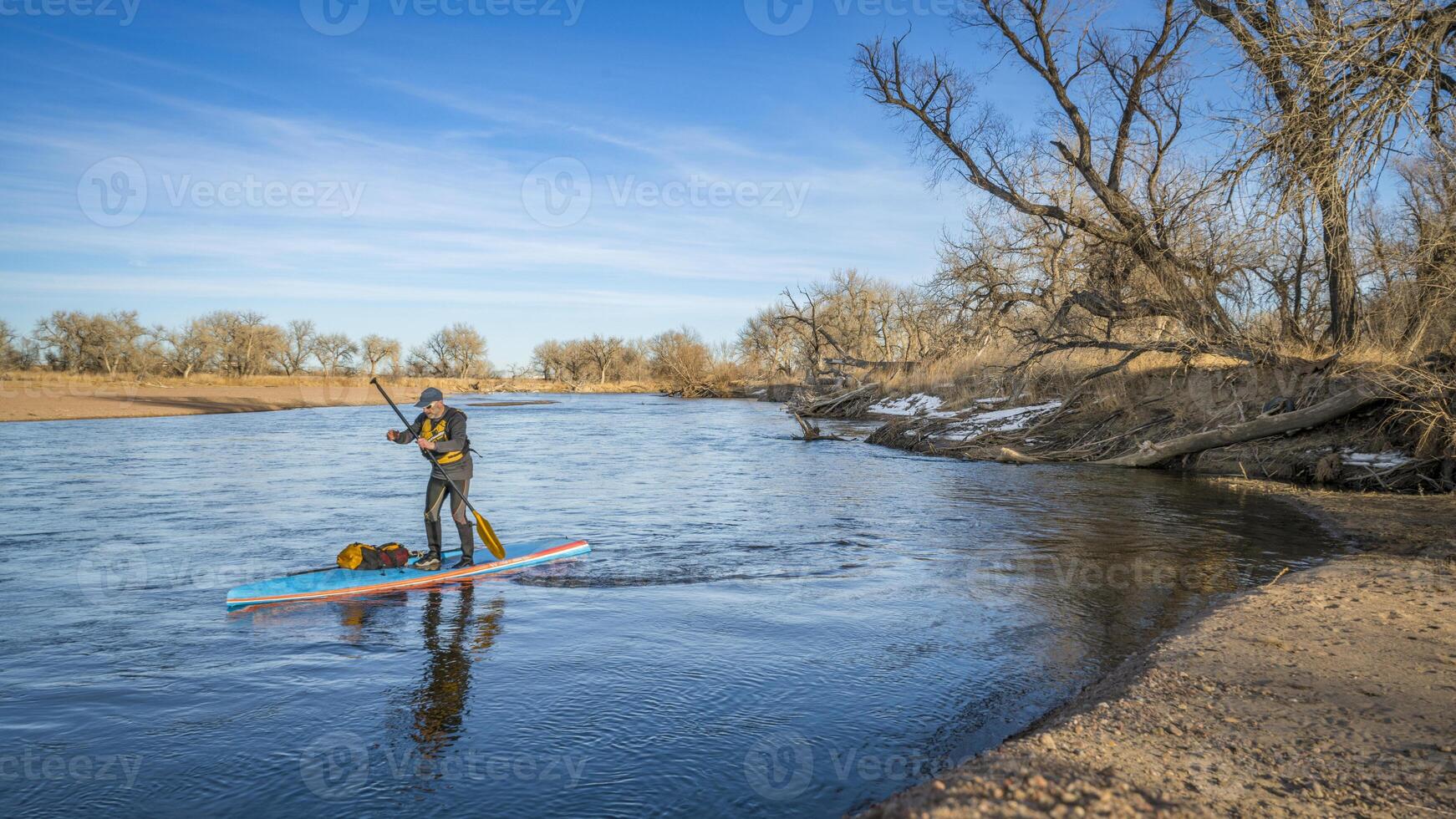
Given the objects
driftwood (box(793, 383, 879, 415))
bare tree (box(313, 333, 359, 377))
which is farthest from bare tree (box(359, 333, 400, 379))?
driftwood (box(793, 383, 879, 415))

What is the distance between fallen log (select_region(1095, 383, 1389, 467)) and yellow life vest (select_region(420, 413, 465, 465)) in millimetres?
14599

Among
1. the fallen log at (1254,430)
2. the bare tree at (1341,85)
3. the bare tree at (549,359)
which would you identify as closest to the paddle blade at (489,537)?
the bare tree at (1341,85)

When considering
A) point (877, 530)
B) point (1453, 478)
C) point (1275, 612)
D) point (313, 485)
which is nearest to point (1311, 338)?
point (1453, 478)

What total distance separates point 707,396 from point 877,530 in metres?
61.4

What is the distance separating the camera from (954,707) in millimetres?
5828

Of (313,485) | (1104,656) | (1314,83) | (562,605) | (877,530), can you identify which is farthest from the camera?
(313,485)

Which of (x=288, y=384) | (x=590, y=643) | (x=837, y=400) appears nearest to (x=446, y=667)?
(x=590, y=643)

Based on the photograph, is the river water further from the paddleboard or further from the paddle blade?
the paddle blade

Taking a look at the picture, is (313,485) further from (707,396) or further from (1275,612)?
(707,396)

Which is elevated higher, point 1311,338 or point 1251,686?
point 1311,338

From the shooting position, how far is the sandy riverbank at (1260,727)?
3678 mm

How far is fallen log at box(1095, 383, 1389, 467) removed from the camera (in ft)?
50.8

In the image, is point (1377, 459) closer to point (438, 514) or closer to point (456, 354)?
point (438, 514)

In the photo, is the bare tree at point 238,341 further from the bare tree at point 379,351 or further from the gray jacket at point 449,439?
the gray jacket at point 449,439
